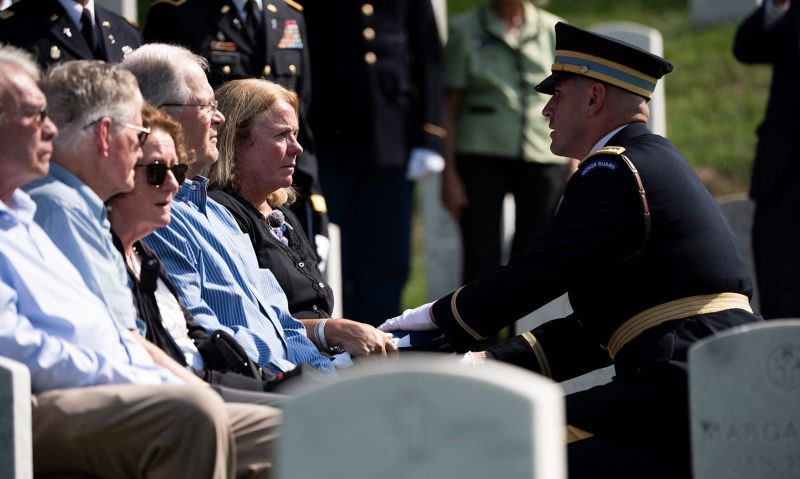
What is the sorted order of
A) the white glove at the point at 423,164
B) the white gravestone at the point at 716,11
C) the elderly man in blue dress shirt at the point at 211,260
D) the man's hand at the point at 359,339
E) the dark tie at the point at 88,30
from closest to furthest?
the elderly man in blue dress shirt at the point at 211,260 → the man's hand at the point at 359,339 → the dark tie at the point at 88,30 → the white glove at the point at 423,164 → the white gravestone at the point at 716,11

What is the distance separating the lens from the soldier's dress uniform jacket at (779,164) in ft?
25.7

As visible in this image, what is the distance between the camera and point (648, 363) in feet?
15.2

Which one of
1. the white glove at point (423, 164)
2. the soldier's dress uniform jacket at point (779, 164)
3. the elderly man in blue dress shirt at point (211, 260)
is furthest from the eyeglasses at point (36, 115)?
the soldier's dress uniform jacket at point (779, 164)

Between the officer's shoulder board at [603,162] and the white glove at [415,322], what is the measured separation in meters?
0.66

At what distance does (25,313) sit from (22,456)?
392 millimetres

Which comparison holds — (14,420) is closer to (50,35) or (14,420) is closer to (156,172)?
(156,172)

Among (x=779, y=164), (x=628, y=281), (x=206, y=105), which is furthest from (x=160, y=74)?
(x=779, y=164)

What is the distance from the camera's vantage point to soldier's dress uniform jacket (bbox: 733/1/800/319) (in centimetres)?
784

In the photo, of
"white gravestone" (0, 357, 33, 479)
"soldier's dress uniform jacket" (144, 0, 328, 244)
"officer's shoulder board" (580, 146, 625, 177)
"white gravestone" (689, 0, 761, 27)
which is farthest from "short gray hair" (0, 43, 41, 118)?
"white gravestone" (689, 0, 761, 27)

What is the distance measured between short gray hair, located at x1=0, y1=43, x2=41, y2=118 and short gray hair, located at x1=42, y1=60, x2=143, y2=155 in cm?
7

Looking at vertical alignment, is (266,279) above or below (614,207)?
below

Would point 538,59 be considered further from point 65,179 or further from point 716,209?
point 65,179

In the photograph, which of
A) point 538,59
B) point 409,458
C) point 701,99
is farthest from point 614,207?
point 701,99

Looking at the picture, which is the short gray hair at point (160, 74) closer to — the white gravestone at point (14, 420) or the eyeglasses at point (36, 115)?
the eyeglasses at point (36, 115)
